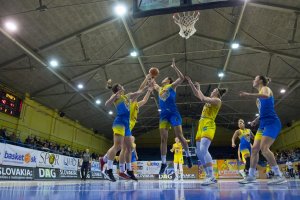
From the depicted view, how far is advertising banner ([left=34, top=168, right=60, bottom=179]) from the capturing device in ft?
44.5

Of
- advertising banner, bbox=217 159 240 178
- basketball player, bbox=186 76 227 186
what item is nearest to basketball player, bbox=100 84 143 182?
basketball player, bbox=186 76 227 186

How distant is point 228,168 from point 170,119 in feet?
78.4

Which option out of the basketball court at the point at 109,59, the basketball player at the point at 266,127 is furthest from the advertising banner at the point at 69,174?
the basketball player at the point at 266,127

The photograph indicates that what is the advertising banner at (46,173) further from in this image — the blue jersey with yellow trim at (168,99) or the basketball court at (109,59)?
the blue jersey with yellow trim at (168,99)

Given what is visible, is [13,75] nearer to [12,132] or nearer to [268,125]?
[12,132]

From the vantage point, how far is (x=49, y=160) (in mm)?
14852

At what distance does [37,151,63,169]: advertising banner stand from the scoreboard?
15.0 ft

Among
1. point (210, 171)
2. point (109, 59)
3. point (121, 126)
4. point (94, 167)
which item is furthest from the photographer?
point (94, 167)

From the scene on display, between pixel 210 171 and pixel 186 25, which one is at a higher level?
pixel 186 25

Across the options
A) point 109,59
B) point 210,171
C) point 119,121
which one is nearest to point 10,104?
point 109,59

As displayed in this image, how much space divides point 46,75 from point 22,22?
5.92 m

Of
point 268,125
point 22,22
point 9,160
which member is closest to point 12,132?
point 9,160

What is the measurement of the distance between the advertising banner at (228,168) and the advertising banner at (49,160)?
688 inches

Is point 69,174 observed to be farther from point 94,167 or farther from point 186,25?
point 186,25
